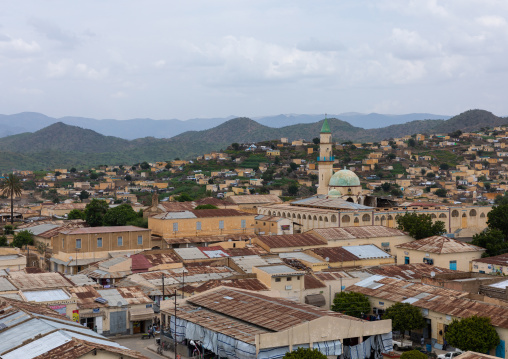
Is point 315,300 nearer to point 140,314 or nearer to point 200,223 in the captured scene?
point 140,314

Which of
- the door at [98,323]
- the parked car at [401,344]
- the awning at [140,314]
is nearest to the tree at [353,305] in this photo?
the parked car at [401,344]

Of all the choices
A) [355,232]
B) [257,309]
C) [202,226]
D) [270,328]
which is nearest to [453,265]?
[355,232]

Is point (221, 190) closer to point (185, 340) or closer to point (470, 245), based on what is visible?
point (470, 245)

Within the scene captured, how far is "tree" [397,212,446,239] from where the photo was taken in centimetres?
5228

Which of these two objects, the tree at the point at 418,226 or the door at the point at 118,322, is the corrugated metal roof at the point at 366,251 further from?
the door at the point at 118,322

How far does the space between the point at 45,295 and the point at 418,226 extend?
3121cm

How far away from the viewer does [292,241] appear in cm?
4616

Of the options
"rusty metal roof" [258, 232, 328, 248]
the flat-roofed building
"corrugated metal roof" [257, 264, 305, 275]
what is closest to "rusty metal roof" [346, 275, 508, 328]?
"corrugated metal roof" [257, 264, 305, 275]

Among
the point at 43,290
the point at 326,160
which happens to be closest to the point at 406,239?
the point at 326,160

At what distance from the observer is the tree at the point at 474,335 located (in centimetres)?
2622

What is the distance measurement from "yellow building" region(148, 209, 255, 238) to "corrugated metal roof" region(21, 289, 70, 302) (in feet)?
62.2

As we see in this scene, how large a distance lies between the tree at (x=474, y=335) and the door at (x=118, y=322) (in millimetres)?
13815

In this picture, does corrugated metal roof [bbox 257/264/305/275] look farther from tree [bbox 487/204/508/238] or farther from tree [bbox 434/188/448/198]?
tree [bbox 434/188/448/198]

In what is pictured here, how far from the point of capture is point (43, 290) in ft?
99.5
